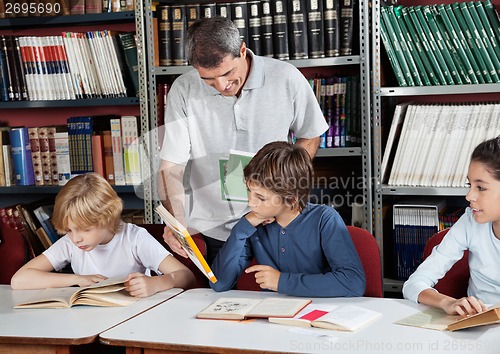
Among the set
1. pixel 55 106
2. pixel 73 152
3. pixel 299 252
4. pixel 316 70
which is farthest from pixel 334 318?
pixel 55 106

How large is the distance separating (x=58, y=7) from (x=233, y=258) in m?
1.83

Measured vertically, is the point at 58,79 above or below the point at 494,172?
above

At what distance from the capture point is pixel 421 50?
2951 mm

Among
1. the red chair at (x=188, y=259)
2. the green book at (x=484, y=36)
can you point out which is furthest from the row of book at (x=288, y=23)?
the red chair at (x=188, y=259)

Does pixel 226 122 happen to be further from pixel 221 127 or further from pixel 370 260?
pixel 370 260

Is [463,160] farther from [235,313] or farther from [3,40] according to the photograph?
[3,40]

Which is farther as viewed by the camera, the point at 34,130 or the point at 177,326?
the point at 34,130

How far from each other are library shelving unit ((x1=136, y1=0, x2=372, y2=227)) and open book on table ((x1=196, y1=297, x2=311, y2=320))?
1.25 metres

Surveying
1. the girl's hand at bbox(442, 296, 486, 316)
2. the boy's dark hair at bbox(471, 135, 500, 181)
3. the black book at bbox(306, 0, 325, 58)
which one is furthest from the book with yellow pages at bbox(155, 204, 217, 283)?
the black book at bbox(306, 0, 325, 58)

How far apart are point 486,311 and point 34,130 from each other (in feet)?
8.22

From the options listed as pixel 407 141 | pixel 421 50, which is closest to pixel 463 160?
pixel 407 141

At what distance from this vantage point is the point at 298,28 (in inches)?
120

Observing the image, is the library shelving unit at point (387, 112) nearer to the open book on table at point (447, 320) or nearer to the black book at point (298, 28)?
the black book at point (298, 28)

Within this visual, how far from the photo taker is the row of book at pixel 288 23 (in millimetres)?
3014
